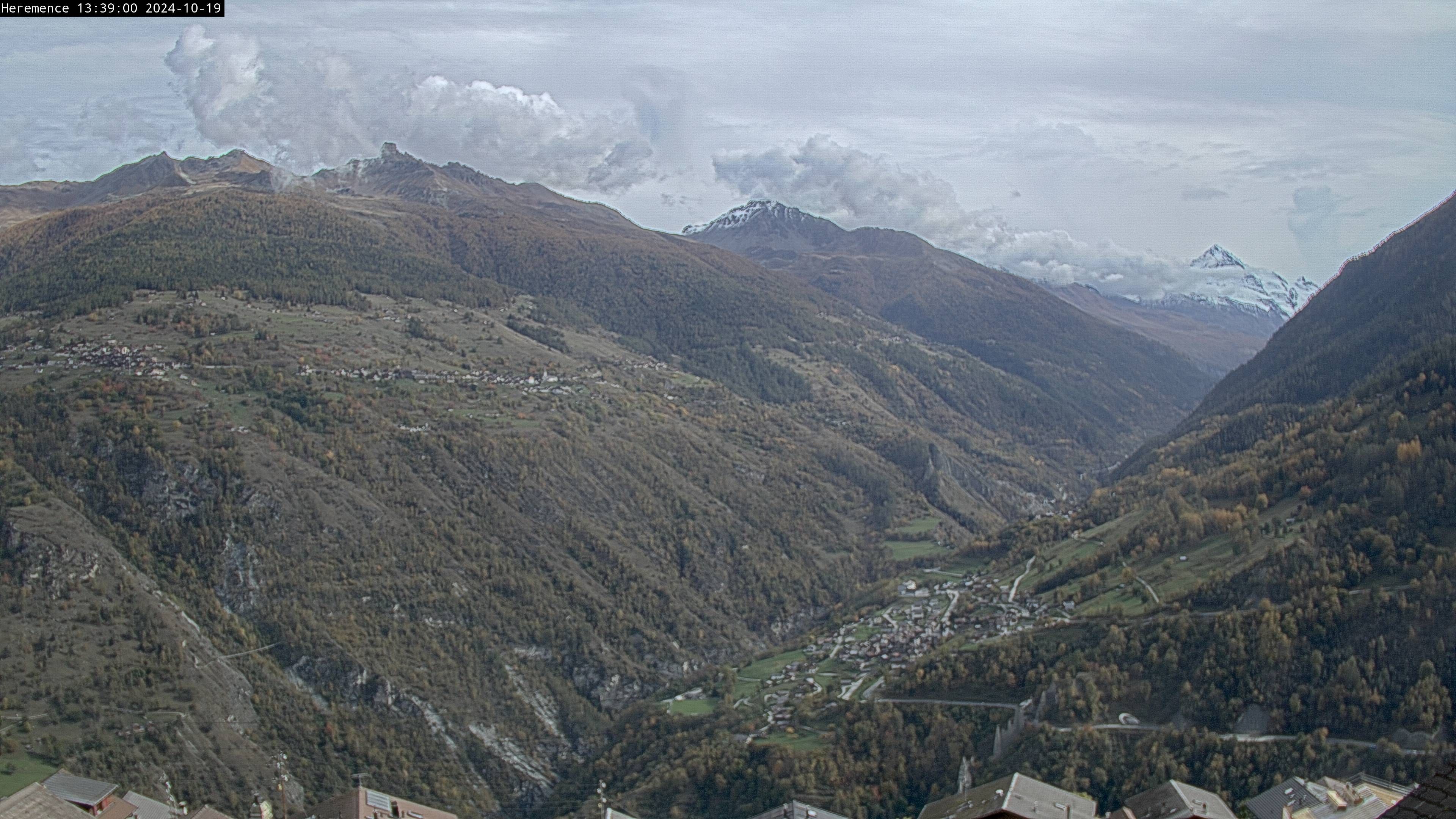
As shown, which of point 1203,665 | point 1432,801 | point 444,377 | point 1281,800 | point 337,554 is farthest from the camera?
point 444,377

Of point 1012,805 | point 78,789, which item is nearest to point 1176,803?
point 1012,805

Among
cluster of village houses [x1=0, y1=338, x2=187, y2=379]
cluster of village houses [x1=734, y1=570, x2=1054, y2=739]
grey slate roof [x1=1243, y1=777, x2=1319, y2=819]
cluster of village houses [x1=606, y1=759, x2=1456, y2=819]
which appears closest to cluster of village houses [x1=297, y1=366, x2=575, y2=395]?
cluster of village houses [x1=0, y1=338, x2=187, y2=379]

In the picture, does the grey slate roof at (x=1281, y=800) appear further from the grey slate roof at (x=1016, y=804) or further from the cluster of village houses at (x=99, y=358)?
the cluster of village houses at (x=99, y=358)

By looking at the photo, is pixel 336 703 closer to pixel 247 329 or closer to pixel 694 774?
pixel 694 774

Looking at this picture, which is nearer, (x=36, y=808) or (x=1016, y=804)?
(x=36, y=808)

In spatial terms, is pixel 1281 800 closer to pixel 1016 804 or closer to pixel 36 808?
pixel 1016 804

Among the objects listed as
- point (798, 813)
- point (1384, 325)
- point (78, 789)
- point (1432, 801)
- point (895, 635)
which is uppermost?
point (1432, 801)

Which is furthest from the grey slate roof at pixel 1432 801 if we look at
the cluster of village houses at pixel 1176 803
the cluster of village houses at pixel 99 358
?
the cluster of village houses at pixel 99 358
